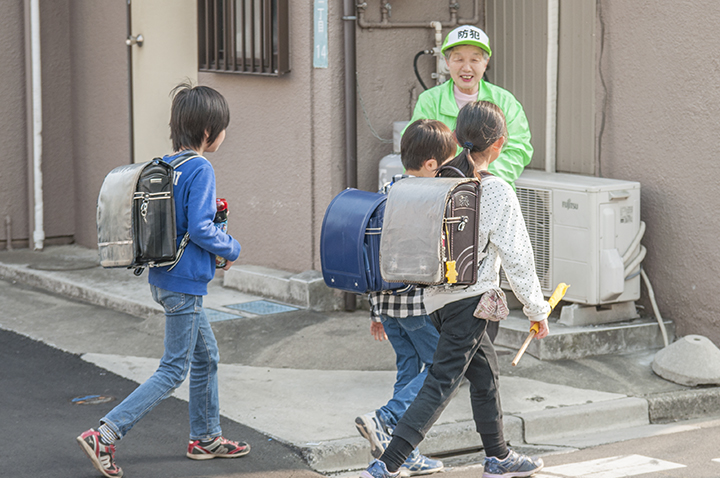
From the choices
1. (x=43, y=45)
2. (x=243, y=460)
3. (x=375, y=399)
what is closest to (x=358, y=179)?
(x=375, y=399)

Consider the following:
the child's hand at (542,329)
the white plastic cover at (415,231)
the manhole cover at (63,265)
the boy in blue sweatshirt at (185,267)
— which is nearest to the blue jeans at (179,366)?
the boy in blue sweatshirt at (185,267)

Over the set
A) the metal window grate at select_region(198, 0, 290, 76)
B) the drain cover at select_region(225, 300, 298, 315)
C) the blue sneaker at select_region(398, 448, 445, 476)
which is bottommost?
the blue sneaker at select_region(398, 448, 445, 476)

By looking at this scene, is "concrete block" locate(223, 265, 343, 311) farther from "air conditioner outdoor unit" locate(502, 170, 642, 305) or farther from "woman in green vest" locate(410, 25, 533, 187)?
"woman in green vest" locate(410, 25, 533, 187)

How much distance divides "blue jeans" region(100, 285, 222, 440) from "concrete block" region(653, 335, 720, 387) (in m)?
2.83

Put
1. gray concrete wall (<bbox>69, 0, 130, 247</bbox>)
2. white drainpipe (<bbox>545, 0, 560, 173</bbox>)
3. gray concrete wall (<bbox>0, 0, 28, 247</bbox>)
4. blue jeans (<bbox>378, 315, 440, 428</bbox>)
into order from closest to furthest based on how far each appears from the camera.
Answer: blue jeans (<bbox>378, 315, 440, 428</bbox>)
white drainpipe (<bbox>545, 0, 560, 173</bbox>)
gray concrete wall (<bbox>69, 0, 130, 247</bbox>)
gray concrete wall (<bbox>0, 0, 28, 247</bbox>)

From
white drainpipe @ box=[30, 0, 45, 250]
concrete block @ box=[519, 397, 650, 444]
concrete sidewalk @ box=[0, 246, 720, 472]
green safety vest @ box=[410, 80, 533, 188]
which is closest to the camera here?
concrete sidewalk @ box=[0, 246, 720, 472]

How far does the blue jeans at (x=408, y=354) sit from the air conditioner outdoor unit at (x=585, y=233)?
79.8 inches

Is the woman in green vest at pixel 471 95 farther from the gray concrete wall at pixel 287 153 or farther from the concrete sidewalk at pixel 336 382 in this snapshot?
the gray concrete wall at pixel 287 153

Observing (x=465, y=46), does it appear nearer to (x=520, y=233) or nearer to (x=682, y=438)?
(x=520, y=233)

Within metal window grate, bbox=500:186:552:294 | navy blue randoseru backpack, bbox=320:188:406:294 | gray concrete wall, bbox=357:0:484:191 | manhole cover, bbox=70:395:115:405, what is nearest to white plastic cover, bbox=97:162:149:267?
navy blue randoseru backpack, bbox=320:188:406:294

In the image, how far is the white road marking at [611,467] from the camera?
14.7 ft

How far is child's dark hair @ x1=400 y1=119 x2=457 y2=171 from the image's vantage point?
4258 mm

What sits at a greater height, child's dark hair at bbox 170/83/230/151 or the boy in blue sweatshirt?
child's dark hair at bbox 170/83/230/151

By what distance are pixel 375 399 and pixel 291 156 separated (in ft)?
9.16
